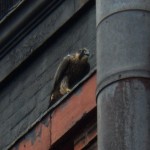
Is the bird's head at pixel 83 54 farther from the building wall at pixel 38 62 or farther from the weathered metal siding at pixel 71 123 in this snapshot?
the weathered metal siding at pixel 71 123

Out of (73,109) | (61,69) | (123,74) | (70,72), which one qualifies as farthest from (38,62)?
(123,74)

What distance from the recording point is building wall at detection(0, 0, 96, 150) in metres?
10.4

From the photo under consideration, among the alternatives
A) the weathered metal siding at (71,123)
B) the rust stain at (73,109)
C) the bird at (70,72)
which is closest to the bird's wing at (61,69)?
the bird at (70,72)

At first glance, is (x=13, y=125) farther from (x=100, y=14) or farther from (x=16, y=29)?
(x=100, y=14)

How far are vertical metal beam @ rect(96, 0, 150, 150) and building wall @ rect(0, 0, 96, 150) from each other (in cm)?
199

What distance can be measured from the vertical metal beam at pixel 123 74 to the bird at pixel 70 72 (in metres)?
1.61

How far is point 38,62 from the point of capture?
10805 mm

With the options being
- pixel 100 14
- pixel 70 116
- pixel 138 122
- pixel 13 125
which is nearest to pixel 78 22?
pixel 13 125

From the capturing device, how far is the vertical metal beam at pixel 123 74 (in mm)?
7359

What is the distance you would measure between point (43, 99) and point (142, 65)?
284 centimetres

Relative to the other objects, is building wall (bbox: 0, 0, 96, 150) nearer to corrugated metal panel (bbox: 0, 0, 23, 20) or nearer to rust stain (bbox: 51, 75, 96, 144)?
corrugated metal panel (bbox: 0, 0, 23, 20)

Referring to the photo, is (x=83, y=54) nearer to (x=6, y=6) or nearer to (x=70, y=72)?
(x=70, y=72)

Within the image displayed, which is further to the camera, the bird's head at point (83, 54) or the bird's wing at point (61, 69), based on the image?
the bird's wing at point (61, 69)

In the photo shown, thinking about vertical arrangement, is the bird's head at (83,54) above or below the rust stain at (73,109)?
above
